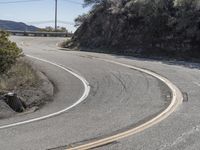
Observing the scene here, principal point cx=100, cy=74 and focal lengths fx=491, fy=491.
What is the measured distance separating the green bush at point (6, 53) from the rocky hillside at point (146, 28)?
14402mm

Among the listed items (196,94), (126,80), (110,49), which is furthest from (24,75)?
(110,49)

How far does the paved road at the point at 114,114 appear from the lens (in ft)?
29.7

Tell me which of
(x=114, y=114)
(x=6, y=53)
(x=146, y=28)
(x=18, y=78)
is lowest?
(x=114, y=114)

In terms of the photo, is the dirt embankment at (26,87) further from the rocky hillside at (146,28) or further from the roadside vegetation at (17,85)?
the rocky hillside at (146,28)

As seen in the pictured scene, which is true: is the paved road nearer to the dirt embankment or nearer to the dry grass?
the dirt embankment

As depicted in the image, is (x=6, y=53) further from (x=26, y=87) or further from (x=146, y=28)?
(x=146, y=28)

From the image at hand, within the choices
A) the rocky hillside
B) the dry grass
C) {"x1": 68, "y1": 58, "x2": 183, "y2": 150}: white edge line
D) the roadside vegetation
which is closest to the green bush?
the roadside vegetation

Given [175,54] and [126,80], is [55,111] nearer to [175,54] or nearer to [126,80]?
[126,80]

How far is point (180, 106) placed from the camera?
12695 millimetres

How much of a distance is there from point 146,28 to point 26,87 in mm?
19338

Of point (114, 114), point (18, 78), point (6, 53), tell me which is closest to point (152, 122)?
point (114, 114)

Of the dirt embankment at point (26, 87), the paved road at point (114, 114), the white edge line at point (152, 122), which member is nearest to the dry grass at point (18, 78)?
the dirt embankment at point (26, 87)

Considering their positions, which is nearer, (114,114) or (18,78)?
(114,114)

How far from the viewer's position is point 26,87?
15258 mm
